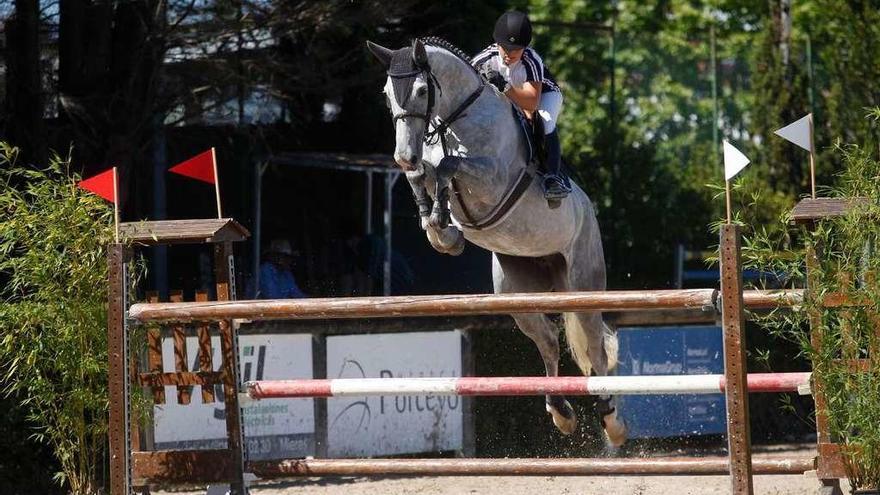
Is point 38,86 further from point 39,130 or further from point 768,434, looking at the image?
point 768,434

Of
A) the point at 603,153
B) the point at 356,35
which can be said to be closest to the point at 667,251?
the point at 603,153

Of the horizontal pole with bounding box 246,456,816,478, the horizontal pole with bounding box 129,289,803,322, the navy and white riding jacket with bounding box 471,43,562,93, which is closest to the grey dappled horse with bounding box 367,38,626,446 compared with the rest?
the navy and white riding jacket with bounding box 471,43,562,93

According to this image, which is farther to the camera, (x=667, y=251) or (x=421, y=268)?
(x=667, y=251)

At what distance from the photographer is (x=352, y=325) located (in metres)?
8.70

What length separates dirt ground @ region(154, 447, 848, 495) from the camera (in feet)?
24.8

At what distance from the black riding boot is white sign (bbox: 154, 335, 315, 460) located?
2716 millimetres

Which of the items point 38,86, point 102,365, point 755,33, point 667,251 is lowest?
point 102,365

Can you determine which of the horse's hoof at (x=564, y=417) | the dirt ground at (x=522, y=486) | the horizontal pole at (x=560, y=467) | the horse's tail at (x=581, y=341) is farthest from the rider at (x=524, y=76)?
the dirt ground at (x=522, y=486)

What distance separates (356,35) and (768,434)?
185 inches

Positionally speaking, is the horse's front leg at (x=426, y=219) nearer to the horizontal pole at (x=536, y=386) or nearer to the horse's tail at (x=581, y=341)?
the horizontal pole at (x=536, y=386)

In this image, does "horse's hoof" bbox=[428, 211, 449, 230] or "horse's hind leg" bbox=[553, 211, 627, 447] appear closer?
"horse's hoof" bbox=[428, 211, 449, 230]

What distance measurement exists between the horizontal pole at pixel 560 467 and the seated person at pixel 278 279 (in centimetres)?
424

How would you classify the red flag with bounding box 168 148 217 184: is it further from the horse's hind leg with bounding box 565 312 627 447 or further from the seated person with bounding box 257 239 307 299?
the seated person with bounding box 257 239 307 299

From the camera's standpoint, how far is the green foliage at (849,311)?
15.8 feet
